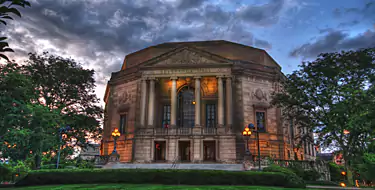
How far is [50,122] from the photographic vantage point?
28.3 metres

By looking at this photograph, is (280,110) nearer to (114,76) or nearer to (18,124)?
(114,76)

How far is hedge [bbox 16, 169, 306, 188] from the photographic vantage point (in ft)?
64.8

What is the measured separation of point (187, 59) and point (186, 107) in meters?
6.90

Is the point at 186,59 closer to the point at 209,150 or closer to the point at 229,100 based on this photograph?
the point at 229,100

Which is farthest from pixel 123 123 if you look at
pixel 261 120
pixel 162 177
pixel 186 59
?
pixel 162 177

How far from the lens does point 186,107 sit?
143 feet

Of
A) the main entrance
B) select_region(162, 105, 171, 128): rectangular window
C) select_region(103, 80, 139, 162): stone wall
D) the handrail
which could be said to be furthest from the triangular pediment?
the handrail

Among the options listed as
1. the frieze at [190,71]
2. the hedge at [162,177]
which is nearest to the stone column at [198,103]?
the frieze at [190,71]

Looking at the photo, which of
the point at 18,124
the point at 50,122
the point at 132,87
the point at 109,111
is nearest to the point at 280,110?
the point at 132,87

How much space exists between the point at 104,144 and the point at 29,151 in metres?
19.6

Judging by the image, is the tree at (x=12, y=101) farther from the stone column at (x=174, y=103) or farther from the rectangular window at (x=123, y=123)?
the rectangular window at (x=123, y=123)

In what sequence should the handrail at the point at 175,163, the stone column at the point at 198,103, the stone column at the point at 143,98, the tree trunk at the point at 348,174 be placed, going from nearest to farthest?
the tree trunk at the point at 348,174 < the handrail at the point at 175,163 < the stone column at the point at 198,103 < the stone column at the point at 143,98

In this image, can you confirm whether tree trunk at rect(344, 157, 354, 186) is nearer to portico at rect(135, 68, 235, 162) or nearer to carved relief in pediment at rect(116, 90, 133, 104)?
portico at rect(135, 68, 235, 162)

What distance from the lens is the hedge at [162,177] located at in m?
19.8
